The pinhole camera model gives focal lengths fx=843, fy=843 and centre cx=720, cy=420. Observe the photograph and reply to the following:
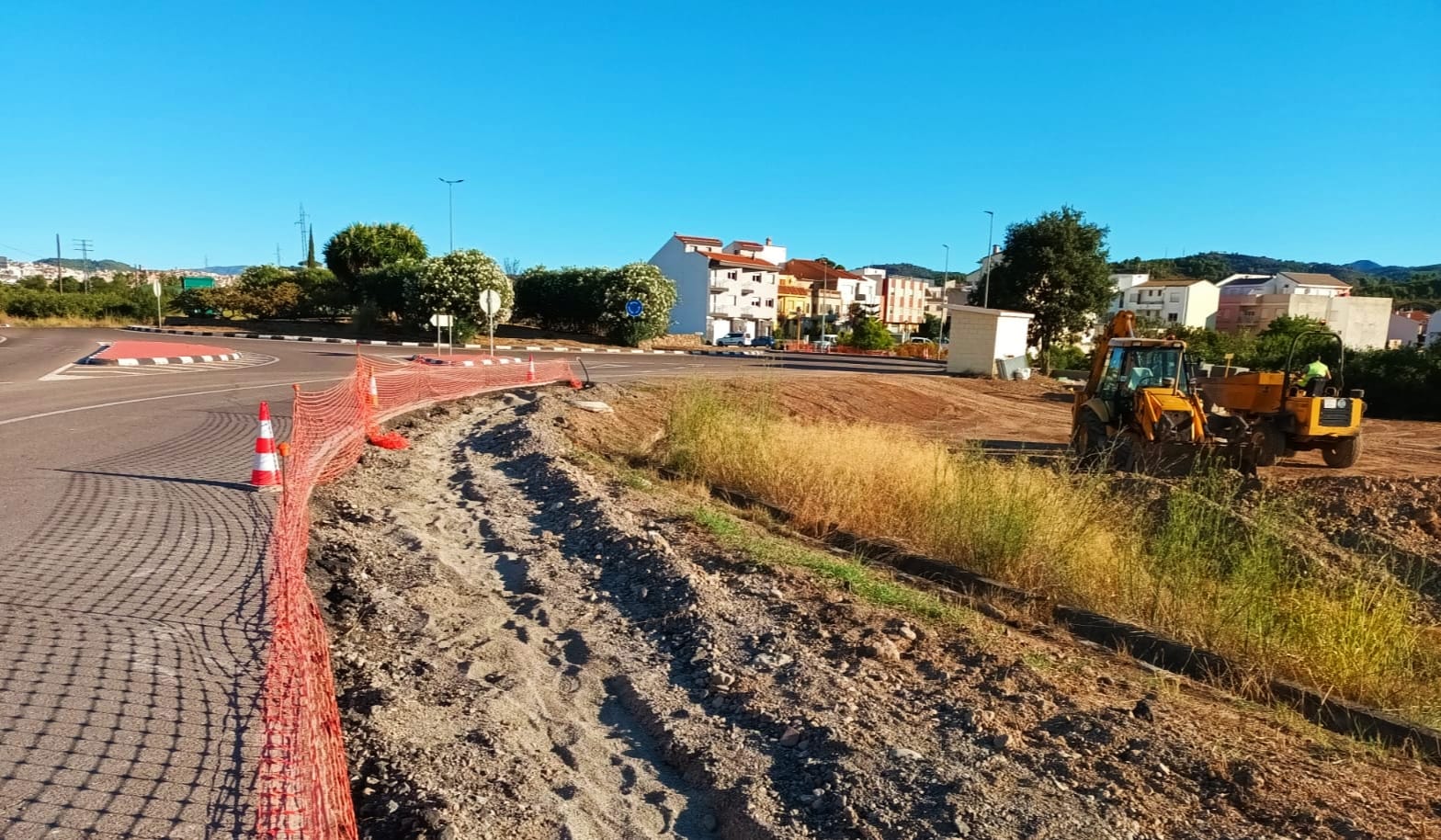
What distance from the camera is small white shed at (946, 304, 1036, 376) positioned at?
3575 centimetres

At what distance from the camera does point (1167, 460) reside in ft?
42.4

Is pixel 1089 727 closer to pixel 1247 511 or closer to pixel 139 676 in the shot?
pixel 139 676

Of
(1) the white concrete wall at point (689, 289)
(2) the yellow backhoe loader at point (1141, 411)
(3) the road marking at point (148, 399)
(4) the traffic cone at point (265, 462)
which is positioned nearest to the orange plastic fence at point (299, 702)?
(4) the traffic cone at point (265, 462)

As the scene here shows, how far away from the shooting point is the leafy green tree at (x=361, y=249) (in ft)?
168

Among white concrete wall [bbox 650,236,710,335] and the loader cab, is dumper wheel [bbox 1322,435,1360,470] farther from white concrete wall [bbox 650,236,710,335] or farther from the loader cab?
white concrete wall [bbox 650,236,710,335]

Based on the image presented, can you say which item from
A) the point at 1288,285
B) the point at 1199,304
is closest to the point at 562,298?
the point at 1199,304

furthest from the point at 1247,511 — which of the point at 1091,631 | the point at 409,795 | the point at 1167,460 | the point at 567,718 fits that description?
the point at 409,795

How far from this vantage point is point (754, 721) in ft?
12.9

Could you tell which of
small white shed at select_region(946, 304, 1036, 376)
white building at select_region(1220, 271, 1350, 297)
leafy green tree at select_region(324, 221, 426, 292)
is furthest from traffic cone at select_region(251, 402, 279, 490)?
white building at select_region(1220, 271, 1350, 297)

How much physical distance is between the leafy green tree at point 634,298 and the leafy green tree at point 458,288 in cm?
645

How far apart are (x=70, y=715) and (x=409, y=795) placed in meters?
1.71

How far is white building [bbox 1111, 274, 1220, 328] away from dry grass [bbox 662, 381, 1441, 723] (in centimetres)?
8644

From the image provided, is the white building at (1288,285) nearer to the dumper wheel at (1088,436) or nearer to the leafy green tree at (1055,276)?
the leafy green tree at (1055,276)

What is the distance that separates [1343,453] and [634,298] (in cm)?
3391
